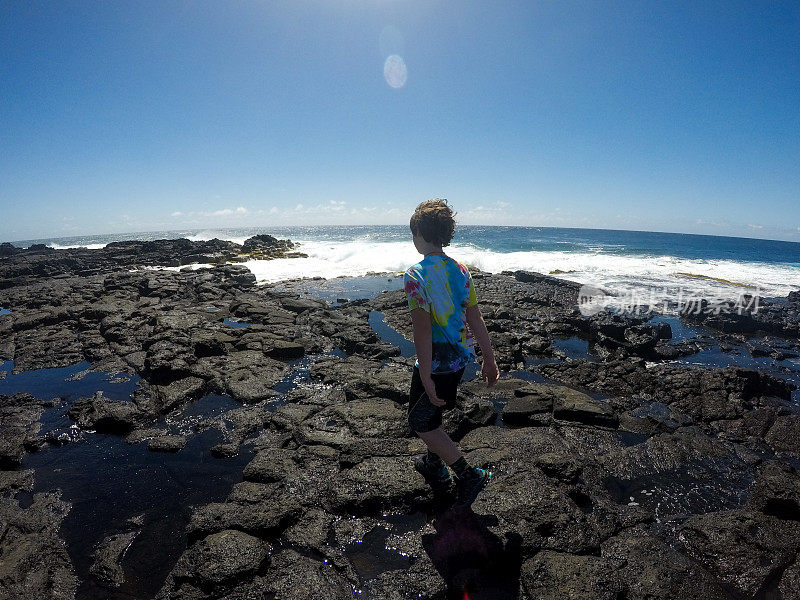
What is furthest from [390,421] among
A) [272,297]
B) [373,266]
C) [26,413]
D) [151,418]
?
[373,266]

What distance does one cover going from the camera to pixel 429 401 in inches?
125

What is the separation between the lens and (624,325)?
1088cm

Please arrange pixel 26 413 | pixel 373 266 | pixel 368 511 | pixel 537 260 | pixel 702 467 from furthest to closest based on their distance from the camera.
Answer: pixel 537 260 < pixel 373 266 < pixel 26 413 < pixel 702 467 < pixel 368 511

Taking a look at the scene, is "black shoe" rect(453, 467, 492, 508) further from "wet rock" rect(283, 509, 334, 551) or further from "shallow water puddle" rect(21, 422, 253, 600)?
"shallow water puddle" rect(21, 422, 253, 600)

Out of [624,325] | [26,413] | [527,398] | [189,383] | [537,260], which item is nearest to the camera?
[26,413]

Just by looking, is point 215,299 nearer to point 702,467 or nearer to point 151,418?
point 151,418

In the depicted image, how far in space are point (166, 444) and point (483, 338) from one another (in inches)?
177

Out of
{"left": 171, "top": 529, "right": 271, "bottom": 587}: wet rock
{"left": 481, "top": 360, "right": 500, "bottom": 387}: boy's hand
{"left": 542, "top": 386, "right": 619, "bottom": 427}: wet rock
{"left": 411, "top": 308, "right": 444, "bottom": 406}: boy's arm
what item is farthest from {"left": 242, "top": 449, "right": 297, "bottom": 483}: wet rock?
{"left": 542, "top": 386, "right": 619, "bottom": 427}: wet rock

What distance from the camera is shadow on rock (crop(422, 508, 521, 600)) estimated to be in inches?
110

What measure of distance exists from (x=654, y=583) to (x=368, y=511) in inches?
96.2

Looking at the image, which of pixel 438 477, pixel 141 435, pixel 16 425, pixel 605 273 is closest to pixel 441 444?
pixel 438 477

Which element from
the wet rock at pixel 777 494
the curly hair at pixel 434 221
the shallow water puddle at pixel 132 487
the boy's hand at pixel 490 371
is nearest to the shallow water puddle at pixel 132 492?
the shallow water puddle at pixel 132 487

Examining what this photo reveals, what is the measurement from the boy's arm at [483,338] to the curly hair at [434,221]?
0.71m

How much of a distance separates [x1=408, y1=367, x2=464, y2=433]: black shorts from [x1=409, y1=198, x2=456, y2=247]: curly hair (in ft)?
3.78
